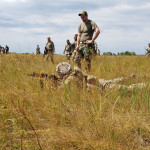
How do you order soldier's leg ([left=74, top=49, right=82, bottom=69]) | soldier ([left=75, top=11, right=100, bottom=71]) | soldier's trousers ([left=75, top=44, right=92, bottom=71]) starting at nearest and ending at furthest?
1. soldier ([left=75, top=11, right=100, bottom=71])
2. soldier's trousers ([left=75, top=44, right=92, bottom=71])
3. soldier's leg ([left=74, top=49, right=82, bottom=69])

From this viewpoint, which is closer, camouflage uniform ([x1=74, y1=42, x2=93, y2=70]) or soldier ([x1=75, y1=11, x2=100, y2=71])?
soldier ([x1=75, y1=11, x2=100, y2=71])

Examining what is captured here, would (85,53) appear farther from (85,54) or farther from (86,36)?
(86,36)

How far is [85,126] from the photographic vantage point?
1.54 m

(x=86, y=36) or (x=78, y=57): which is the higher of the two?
(x=86, y=36)

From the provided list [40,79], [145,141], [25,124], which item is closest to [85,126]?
[145,141]

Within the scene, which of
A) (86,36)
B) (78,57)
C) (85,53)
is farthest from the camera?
(78,57)

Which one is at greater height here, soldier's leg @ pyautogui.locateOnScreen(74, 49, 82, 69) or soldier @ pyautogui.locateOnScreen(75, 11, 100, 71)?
soldier @ pyautogui.locateOnScreen(75, 11, 100, 71)

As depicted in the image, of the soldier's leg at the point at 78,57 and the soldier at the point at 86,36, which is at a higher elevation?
the soldier at the point at 86,36

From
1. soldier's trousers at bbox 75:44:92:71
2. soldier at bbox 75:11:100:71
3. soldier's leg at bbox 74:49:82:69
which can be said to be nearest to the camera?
soldier at bbox 75:11:100:71

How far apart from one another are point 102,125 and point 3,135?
974 millimetres

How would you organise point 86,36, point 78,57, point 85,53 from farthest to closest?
point 78,57, point 86,36, point 85,53

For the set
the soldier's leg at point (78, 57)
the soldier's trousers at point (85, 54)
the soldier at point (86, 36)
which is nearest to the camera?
the soldier at point (86, 36)

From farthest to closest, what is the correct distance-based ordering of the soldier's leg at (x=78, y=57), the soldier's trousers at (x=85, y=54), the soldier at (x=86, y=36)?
the soldier's leg at (x=78, y=57) < the soldier's trousers at (x=85, y=54) < the soldier at (x=86, y=36)

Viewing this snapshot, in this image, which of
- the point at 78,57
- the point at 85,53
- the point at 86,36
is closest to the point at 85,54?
the point at 85,53
